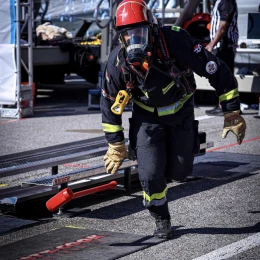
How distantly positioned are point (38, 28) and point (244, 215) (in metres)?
10.5

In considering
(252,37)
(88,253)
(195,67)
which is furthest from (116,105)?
(252,37)

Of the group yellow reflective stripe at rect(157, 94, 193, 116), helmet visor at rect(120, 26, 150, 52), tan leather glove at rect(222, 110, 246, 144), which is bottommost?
tan leather glove at rect(222, 110, 246, 144)

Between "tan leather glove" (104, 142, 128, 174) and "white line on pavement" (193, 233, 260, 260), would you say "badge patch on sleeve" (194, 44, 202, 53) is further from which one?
"white line on pavement" (193, 233, 260, 260)

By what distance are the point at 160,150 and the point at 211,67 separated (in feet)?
2.27

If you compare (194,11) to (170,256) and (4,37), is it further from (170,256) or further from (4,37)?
(170,256)

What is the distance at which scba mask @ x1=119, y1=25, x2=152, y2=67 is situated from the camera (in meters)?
5.52

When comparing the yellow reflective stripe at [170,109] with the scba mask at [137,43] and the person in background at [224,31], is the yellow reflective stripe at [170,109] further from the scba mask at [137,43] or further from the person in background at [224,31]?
the person in background at [224,31]

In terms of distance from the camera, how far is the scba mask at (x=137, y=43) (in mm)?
5520

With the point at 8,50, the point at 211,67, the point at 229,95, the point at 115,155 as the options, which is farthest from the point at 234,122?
the point at 8,50

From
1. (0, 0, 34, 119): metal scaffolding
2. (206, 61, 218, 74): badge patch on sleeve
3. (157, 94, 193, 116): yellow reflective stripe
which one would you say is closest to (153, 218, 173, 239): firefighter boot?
(157, 94, 193, 116): yellow reflective stripe

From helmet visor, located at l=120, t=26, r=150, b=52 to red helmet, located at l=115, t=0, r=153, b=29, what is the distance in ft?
0.17

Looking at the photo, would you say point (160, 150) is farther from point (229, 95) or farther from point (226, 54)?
point (226, 54)

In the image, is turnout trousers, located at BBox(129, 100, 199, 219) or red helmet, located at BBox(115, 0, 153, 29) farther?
turnout trousers, located at BBox(129, 100, 199, 219)

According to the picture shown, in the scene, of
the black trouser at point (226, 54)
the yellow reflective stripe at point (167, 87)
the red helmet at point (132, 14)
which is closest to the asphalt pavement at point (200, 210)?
the yellow reflective stripe at point (167, 87)
